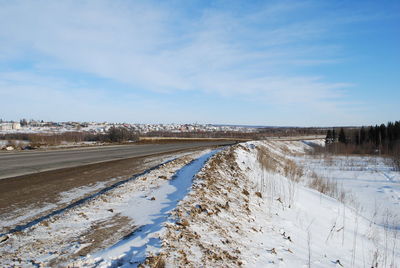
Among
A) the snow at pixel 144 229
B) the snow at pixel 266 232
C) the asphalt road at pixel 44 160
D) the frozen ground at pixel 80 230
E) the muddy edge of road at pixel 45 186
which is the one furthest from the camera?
the asphalt road at pixel 44 160

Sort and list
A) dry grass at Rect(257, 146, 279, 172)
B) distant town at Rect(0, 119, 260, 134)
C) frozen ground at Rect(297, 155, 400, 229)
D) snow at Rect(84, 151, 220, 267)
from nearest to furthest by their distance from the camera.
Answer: snow at Rect(84, 151, 220, 267) → frozen ground at Rect(297, 155, 400, 229) → dry grass at Rect(257, 146, 279, 172) → distant town at Rect(0, 119, 260, 134)

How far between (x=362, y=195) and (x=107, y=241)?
16.1 meters

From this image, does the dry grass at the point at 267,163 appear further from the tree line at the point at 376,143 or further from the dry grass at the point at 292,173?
the tree line at the point at 376,143

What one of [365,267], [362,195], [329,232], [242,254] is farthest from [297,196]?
[362,195]

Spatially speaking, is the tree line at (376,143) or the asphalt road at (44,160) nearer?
the asphalt road at (44,160)

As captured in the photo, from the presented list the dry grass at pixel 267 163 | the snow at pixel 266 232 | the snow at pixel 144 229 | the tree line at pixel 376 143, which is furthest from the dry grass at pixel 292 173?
the tree line at pixel 376 143

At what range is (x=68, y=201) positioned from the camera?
6488mm

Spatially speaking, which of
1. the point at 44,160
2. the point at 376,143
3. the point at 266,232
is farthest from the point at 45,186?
the point at 376,143

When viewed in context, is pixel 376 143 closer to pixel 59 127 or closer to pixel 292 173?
pixel 292 173

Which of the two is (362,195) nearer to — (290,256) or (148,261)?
(290,256)

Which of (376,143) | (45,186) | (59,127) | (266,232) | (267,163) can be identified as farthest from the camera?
(59,127)

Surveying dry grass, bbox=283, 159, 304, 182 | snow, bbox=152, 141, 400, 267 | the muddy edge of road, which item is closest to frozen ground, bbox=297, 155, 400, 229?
snow, bbox=152, 141, 400, 267

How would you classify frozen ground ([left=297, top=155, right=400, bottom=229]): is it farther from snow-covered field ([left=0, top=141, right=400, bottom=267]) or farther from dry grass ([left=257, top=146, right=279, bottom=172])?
dry grass ([left=257, top=146, right=279, bottom=172])

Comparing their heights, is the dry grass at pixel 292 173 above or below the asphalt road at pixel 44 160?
below
